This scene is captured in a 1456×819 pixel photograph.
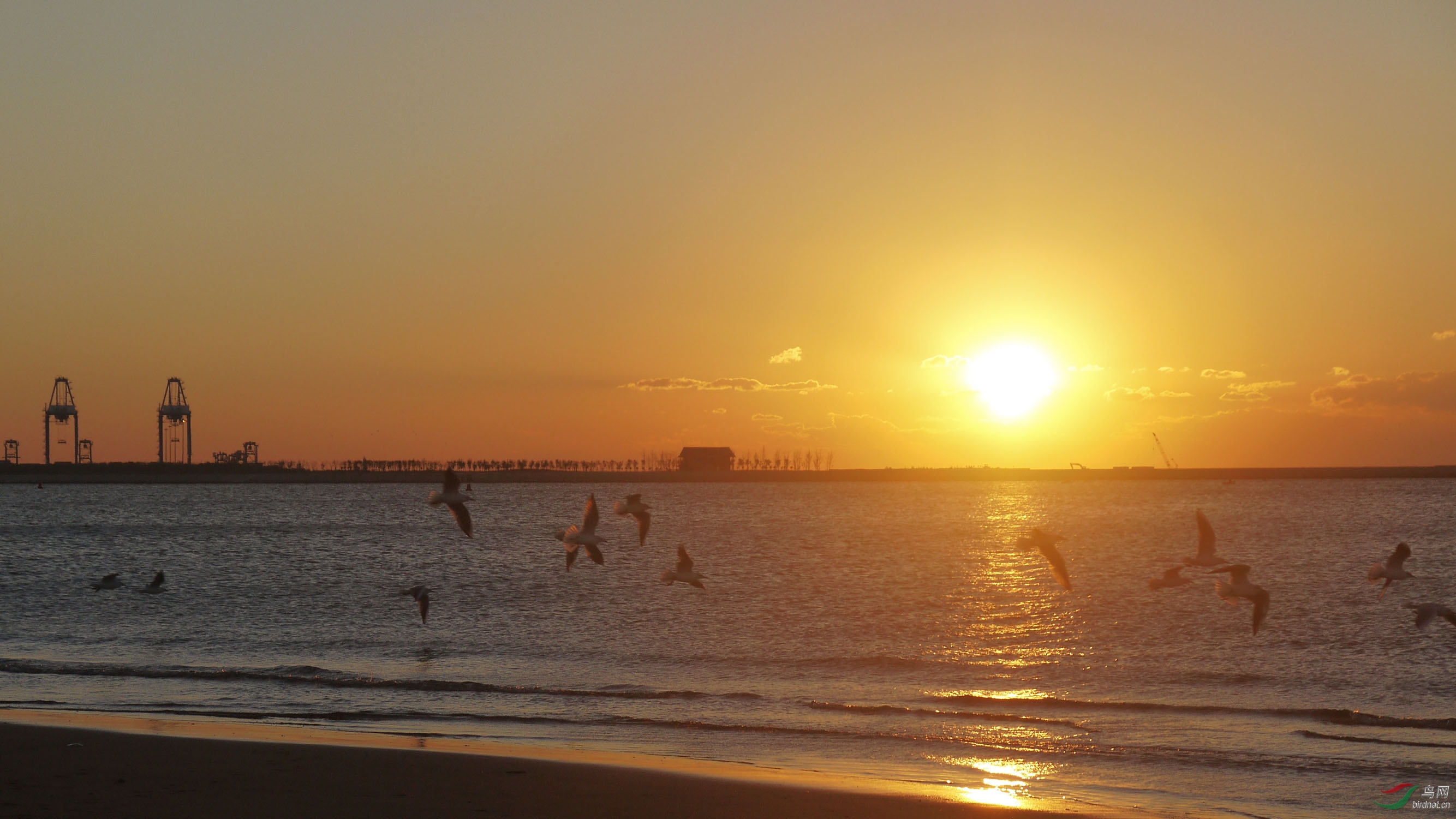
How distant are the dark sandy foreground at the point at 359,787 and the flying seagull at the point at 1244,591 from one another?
3.99 metres

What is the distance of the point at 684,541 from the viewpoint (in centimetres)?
8006

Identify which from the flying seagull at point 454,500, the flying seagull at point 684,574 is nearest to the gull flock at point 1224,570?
the flying seagull at point 684,574

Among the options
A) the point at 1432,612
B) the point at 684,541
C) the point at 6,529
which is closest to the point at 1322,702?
the point at 1432,612

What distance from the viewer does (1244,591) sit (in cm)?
1464

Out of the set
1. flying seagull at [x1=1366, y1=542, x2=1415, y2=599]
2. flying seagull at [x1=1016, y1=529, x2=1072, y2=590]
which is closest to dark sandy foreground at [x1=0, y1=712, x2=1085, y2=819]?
flying seagull at [x1=1016, y1=529, x2=1072, y2=590]

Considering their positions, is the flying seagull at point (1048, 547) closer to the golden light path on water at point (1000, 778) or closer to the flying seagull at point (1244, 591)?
the flying seagull at point (1244, 591)

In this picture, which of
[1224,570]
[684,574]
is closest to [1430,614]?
[1224,570]

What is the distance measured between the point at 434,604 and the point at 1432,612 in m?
32.6

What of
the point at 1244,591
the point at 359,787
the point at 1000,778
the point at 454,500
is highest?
the point at 454,500

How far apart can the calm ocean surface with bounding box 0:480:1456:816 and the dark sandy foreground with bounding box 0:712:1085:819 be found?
2.29 meters

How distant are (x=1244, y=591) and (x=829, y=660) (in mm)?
15857

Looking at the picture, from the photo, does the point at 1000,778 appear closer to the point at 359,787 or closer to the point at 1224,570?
the point at 1224,570

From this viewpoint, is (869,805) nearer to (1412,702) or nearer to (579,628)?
(1412,702)

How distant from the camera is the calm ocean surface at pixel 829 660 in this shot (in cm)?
1834
